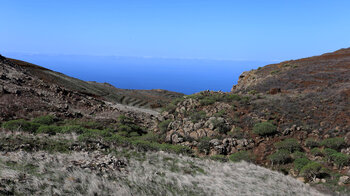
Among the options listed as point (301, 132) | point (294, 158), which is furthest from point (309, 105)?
point (294, 158)

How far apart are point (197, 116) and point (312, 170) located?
11.0 meters

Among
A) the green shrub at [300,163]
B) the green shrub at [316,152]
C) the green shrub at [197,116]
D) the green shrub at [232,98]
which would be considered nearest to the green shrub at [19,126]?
the green shrub at [197,116]

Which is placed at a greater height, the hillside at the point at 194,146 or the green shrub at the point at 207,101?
the green shrub at the point at 207,101

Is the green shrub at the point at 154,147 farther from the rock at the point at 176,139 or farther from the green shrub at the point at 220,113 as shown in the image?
the green shrub at the point at 220,113

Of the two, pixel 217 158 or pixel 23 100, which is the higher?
pixel 23 100

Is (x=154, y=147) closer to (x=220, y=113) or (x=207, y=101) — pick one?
(x=220, y=113)

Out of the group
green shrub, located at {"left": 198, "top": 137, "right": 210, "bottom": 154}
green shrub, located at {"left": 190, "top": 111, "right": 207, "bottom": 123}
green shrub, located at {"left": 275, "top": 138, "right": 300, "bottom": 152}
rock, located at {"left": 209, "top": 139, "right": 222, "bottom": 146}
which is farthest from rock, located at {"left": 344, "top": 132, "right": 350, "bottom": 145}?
green shrub, located at {"left": 190, "top": 111, "right": 207, "bottom": 123}

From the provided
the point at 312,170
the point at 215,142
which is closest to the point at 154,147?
the point at 215,142

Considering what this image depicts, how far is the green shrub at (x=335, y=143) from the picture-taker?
15531 millimetres

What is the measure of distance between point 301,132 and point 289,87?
14.1 metres

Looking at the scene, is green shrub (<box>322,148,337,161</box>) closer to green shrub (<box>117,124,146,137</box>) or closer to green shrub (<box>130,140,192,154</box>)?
green shrub (<box>130,140,192,154</box>)

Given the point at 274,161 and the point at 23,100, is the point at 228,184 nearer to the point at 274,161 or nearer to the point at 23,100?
the point at 274,161

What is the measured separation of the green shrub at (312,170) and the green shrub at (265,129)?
4733 millimetres

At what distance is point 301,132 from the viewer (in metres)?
18.0
